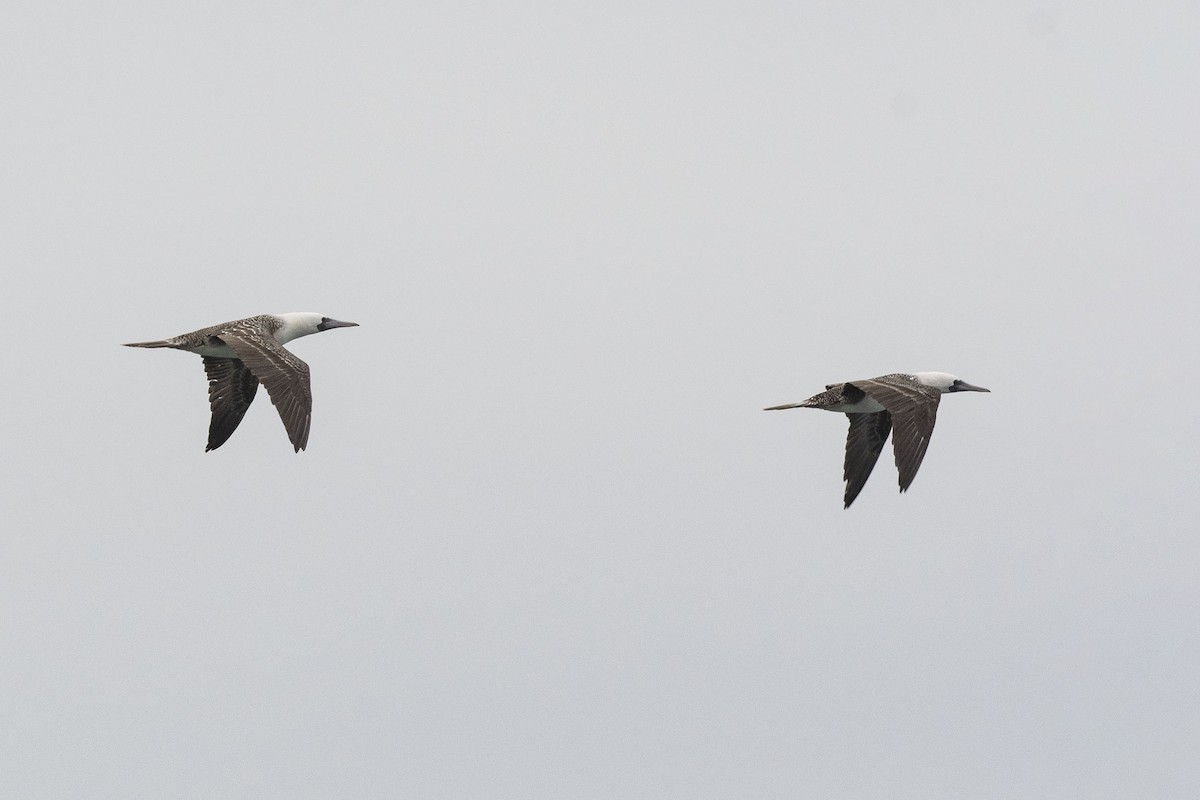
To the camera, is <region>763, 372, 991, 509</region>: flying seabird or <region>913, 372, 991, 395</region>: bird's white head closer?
<region>763, 372, 991, 509</region>: flying seabird

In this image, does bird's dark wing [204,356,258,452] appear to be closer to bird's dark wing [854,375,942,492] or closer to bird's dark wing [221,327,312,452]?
bird's dark wing [221,327,312,452]

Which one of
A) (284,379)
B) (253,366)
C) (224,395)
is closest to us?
(284,379)

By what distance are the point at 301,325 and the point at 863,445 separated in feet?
27.7

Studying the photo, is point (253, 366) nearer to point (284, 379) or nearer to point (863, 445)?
point (284, 379)

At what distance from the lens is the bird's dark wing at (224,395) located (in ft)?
92.8

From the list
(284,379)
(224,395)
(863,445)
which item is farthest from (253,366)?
(863,445)

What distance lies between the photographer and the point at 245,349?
2611 centimetres

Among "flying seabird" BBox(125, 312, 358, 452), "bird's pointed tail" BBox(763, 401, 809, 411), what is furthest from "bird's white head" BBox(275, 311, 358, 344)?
"bird's pointed tail" BBox(763, 401, 809, 411)

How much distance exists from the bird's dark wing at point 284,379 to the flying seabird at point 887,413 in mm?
6735

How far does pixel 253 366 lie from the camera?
25.5 meters

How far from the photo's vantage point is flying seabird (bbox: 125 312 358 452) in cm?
2491

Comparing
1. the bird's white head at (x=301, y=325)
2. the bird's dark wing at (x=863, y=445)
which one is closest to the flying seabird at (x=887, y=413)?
the bird's dark wing at (x=863, y=445)

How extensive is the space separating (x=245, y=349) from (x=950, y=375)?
10726mm

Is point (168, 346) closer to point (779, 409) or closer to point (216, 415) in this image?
point (216, 415)
